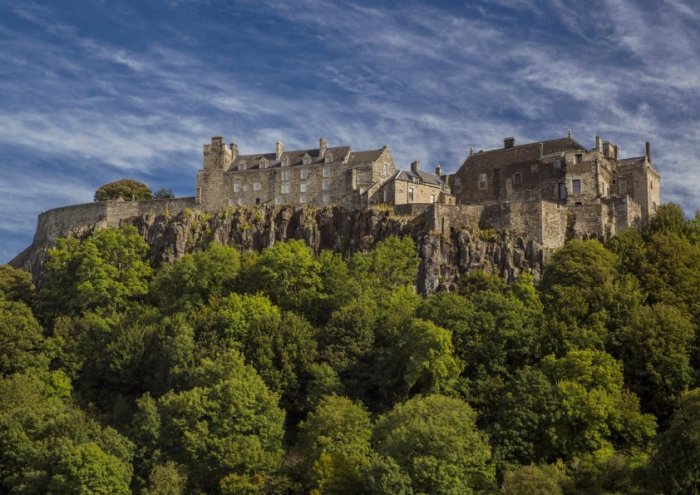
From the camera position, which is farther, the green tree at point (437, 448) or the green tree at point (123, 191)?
the green tree at point (123, 191)

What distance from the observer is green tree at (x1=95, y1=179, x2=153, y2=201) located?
9981cm

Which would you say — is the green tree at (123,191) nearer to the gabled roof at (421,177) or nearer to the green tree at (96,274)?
the green tree at (96,274)

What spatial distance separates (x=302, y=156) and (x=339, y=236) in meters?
10.9

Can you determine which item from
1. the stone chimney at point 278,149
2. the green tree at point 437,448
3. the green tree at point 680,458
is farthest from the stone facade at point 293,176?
the green tree at point 680,458

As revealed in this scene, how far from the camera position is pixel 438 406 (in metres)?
52.3

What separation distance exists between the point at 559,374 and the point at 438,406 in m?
7.44

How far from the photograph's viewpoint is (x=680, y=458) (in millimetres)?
46688

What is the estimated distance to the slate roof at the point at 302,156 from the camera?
3287 inches

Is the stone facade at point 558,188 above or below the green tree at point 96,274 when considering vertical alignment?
above

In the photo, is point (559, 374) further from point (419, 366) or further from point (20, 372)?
point (20, 372)

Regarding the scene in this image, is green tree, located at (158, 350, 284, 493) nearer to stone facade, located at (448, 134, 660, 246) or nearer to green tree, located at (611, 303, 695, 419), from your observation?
green tree, located at (611, 303, 695, 419)

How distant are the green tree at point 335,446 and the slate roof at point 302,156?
30.6 m

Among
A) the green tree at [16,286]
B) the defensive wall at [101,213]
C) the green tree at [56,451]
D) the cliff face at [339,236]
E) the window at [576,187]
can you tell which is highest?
the window at [576,187]

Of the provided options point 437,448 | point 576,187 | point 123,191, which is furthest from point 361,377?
point 123,191
